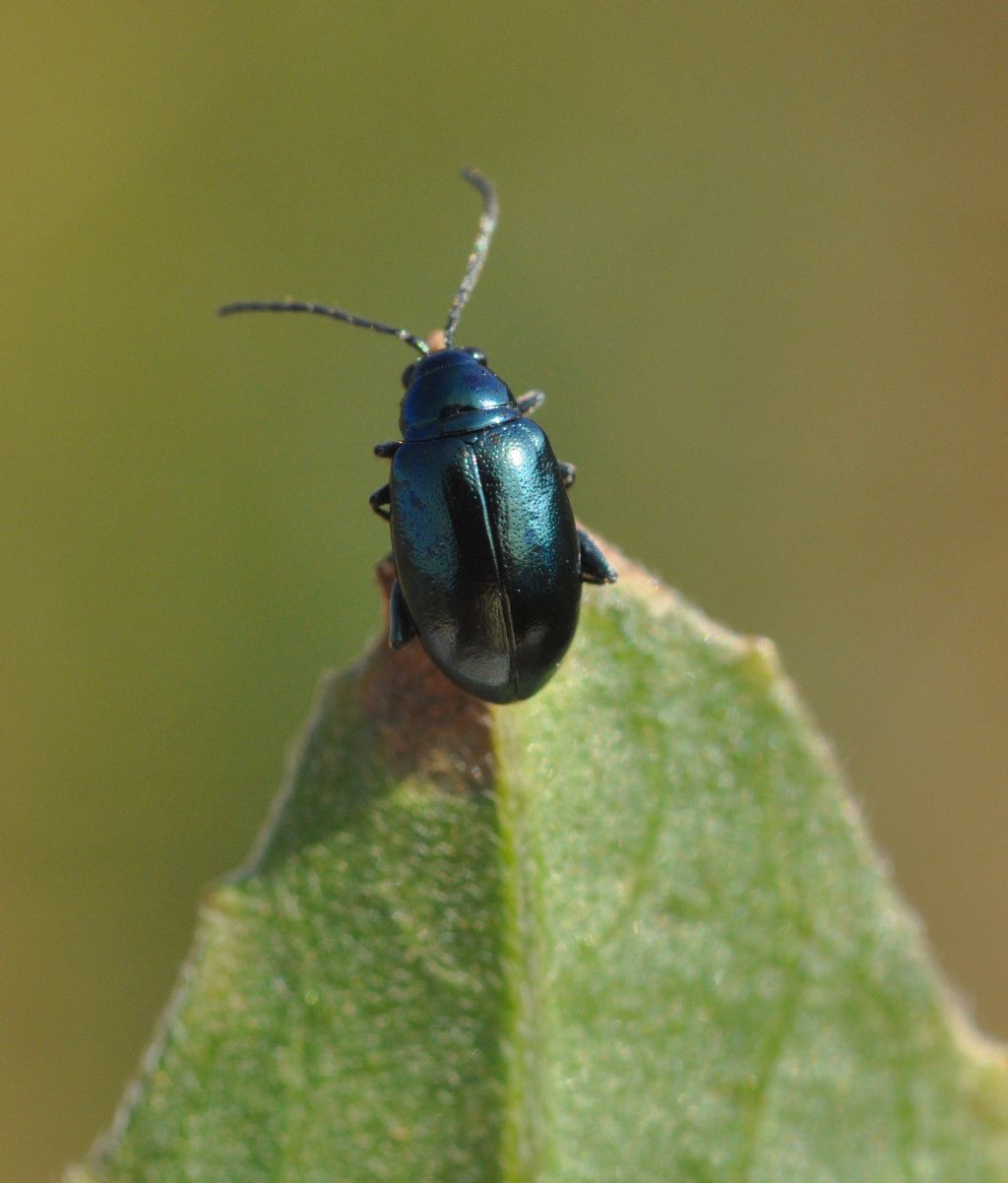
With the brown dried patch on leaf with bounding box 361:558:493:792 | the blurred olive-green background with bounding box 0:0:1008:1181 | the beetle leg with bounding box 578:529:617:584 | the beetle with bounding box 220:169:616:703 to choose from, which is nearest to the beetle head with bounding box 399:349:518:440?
the beetle with bounding box 220:169:616:703

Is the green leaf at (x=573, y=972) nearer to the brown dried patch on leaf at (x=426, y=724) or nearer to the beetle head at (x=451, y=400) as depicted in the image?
the brown dried patch on leaf at (x=426, y=724)

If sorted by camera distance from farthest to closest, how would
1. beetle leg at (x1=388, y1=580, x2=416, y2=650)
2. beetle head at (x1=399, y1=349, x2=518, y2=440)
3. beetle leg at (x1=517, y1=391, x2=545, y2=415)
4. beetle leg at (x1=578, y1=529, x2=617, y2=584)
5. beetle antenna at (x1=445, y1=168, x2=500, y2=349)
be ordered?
beetle antenna at (x1=445, y1=168, x2=500, y2=349) → beetle leg at (x1=517, y1=391, x2=545, y2=415) → beetle head at (x1=399, y1=349, x2=518, y2=440) → beetle leg at (x1=578, y1=529, x2=617, y2=584) → beetle leg at (x1=388, y1=580, x2=416, y2=650)

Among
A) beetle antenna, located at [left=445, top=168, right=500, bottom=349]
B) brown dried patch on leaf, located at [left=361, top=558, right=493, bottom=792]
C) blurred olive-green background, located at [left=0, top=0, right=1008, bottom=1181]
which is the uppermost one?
beetle antenna, located at [left=445, top=168, right=500, bottom=349]

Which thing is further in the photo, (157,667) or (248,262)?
(248,262)

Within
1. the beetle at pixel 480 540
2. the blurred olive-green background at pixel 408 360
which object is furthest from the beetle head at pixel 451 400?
the blurred olive-green background at pixel 408 360

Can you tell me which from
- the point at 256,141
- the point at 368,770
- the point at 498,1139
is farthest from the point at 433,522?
the point at 256,141

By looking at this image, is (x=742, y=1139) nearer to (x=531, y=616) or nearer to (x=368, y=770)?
(x=368, y=770)

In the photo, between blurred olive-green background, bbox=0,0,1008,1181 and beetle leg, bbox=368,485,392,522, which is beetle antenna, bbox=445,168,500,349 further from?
blurred olive-green background, bbox=0,0,1008,1181
